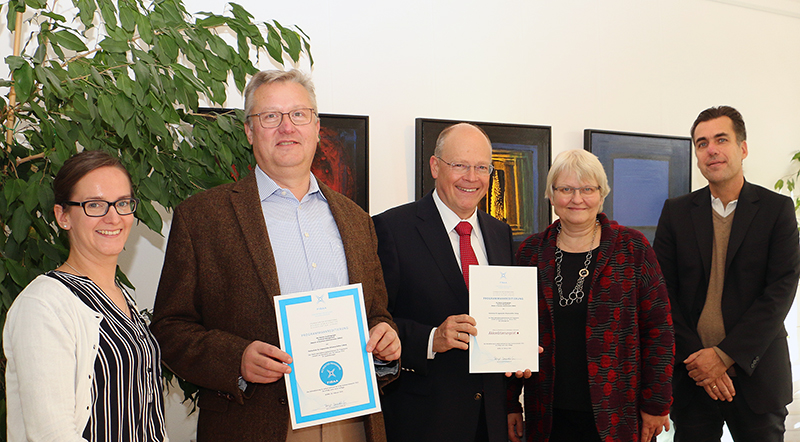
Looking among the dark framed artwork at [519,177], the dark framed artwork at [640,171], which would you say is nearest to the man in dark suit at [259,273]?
the dark framed artwork at [519,177]

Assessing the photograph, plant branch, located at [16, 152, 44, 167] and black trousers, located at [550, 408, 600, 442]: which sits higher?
plant branch, located at [16, 152, 44, 167]

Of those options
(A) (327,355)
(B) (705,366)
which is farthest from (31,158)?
(B) (705,366)

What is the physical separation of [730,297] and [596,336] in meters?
1.10

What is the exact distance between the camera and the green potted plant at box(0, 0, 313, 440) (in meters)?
1.64

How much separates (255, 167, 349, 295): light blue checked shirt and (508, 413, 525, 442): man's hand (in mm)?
1110

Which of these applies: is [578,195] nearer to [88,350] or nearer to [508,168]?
[508,168]

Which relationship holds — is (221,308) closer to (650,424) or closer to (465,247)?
(465,247)

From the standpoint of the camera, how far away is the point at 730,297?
3006 millimetres

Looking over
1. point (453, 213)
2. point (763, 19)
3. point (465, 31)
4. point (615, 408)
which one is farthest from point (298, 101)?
point (763, 19)

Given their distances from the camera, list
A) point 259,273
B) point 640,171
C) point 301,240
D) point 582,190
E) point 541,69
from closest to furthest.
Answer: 1. point 259,273
2. point 301,240
3. point 582,190
4. point 541,69
5. point 640,171

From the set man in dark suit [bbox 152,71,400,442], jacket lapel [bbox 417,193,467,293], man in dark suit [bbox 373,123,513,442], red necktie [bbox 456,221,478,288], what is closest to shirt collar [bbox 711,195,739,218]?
man in dark suit [bbox 373,123,513,442]

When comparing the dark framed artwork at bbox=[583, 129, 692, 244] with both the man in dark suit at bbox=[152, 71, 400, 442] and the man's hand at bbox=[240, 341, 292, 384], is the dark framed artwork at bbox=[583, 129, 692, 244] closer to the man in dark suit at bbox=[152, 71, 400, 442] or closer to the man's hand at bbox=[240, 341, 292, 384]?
the man in dark suit at bbox=[152, 71, 400, 442]

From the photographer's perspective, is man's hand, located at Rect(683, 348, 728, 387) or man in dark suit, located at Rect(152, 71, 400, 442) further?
man's hand, located at Rect(683, 348, 728, 387)

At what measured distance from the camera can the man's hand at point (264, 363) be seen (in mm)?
1677
